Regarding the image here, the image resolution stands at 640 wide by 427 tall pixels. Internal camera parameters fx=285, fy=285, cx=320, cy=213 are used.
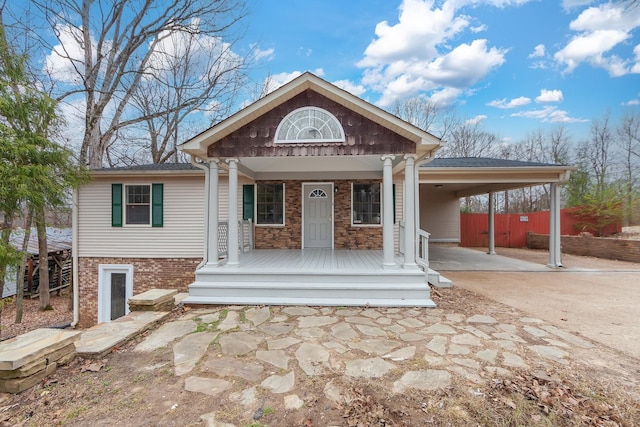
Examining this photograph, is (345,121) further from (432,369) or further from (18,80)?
(18,80)

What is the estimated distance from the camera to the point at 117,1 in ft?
33.9

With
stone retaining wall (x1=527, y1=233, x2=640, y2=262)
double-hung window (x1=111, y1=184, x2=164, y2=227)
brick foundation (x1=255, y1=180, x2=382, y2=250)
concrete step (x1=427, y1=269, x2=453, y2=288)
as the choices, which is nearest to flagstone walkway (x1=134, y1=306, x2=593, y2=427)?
concrete step (x1=427, y1=269, x2=453, y2=288)

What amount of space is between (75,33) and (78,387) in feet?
43.2

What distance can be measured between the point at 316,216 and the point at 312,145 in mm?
3214

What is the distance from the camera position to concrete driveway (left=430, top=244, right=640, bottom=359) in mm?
3943

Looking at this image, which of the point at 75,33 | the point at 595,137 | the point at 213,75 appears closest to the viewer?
the point at 75,33

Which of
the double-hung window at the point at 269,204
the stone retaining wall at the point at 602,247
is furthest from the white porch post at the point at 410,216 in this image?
the stone retaining wall at the point at 602,247

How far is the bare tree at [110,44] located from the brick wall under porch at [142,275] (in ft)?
12.4

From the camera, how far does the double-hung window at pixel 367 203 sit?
805cm

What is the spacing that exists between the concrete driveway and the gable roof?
10.9 ft

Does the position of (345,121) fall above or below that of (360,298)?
above

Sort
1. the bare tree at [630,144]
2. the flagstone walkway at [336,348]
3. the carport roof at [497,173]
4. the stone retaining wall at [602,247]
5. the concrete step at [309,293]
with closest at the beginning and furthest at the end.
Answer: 1. the flagstone walkway at [336,348]
2. the concrete step at [309,293]
3. the carport roof at [497,173]
4. the stone retaining wall at [602,247]
5. the bare tree at [630,144]

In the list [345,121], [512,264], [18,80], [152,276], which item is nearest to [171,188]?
[152,276]

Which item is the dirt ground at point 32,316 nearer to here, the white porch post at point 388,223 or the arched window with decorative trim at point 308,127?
the arched window with decorative trim at point 308,127
